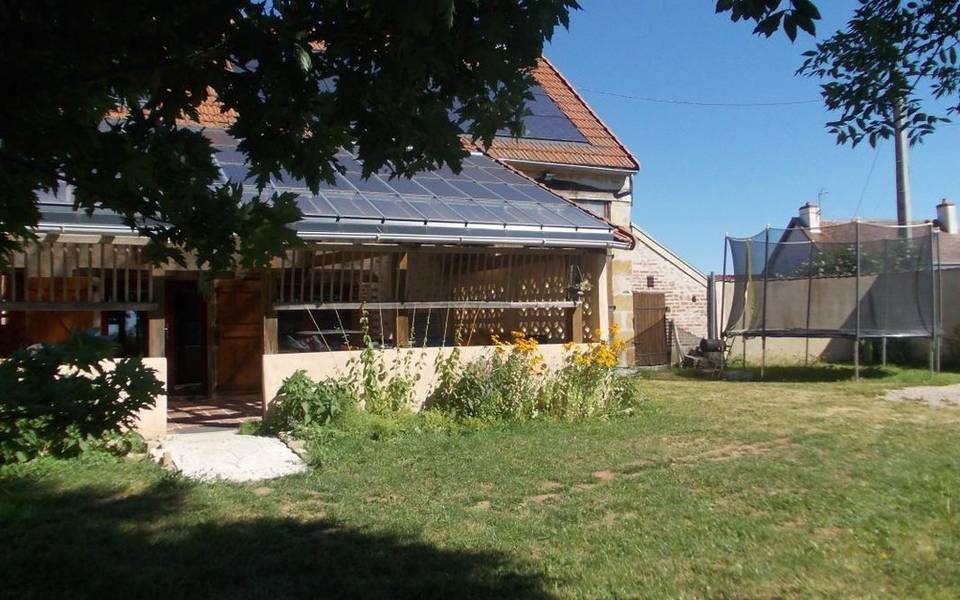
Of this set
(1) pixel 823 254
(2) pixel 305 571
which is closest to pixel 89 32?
(2) pixel 305 571

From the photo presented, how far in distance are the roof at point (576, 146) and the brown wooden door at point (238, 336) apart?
4.78 metres

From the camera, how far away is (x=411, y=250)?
9758 millimetres

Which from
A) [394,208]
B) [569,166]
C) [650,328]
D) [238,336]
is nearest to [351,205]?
[394,208]

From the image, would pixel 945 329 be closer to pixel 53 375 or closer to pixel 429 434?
pixel 429 434

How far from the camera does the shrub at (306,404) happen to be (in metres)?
8.45

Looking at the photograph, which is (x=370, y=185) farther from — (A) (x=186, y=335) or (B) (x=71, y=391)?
(B) (x=71, y=391)

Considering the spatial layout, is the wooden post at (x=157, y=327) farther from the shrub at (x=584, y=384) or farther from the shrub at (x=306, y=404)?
the shrub at (x=584, y=384)

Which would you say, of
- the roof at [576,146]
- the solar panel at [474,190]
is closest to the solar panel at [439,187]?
the solar panel at [474,190]

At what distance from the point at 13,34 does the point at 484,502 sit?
4532 millimetres

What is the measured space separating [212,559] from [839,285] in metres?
14.4

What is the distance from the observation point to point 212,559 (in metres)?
4.68

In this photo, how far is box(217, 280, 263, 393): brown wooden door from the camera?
41.4 feet

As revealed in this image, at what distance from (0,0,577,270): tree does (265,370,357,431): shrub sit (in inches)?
215

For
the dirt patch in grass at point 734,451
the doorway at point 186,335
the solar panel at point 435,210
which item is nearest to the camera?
the dirt patch in grass at point 734,451
